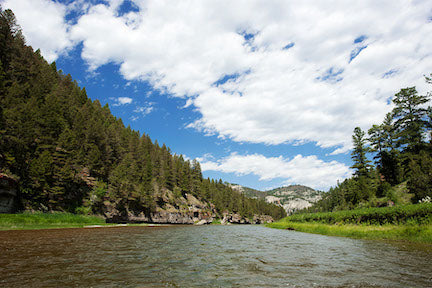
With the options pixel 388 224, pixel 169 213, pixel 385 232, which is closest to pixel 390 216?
pixel 388 224

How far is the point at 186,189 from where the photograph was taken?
12656cm

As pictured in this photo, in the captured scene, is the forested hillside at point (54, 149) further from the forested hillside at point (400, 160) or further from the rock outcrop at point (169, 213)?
the forested hillside at point (400, 160)

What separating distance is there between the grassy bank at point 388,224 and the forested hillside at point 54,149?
179 ft

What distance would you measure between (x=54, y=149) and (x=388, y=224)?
63766 mm

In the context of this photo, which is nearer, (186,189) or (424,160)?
(424,160)

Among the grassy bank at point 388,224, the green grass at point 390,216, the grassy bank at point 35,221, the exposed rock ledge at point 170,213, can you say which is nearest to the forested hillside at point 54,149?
the exposed rock ledge at point 170,213

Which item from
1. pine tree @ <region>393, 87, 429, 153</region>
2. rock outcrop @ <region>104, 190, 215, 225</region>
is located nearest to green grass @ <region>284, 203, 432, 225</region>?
pine tree @ <region>393, 87, 429, 153</region>

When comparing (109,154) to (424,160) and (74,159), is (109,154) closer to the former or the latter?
(74,159)

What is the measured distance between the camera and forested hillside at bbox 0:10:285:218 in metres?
39.7

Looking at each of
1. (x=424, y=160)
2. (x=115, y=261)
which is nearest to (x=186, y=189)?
(x=424, y=160)

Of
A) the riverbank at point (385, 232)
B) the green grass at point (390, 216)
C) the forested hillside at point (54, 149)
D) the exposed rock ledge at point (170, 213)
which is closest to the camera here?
the riverbank at point (385, 232)

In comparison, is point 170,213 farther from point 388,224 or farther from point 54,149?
point 388,224

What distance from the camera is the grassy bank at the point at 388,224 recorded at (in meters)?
23.7

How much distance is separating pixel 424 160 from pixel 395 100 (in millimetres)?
23896
